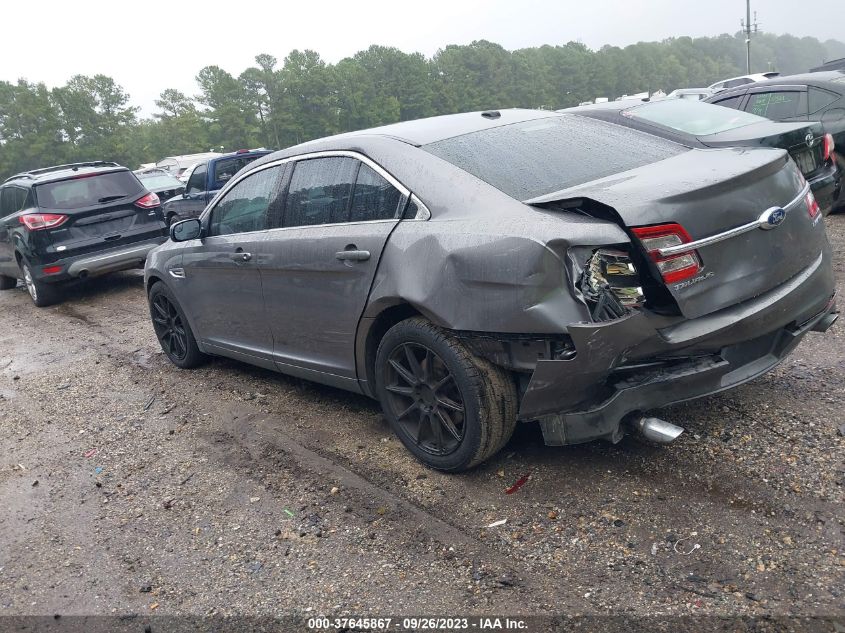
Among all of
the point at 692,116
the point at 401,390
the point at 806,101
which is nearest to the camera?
the point at 401,390

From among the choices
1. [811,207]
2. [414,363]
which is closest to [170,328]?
[414,363]

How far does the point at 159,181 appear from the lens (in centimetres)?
1975

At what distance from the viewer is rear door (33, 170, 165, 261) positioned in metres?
9.59

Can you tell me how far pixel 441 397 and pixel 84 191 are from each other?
8.15 meters

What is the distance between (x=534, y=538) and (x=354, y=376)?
1.41 m

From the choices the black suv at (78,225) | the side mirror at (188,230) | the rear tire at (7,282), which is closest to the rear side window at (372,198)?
the side mirror at (188,230)

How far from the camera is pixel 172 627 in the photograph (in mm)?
2785

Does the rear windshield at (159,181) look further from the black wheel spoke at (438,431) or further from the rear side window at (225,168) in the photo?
the black wheel spoke at (438,431)

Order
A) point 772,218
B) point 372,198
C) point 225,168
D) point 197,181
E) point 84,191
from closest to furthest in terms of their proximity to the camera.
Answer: point 772,218
point 372,198
point 84,191
point 225,168
point 197,181

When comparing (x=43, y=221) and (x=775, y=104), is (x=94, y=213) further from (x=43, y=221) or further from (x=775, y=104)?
(x=775, y=104)

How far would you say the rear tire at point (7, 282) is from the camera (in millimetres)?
12211

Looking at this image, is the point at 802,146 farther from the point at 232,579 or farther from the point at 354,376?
the point at 232,579

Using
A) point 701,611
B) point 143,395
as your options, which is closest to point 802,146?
point 701,611

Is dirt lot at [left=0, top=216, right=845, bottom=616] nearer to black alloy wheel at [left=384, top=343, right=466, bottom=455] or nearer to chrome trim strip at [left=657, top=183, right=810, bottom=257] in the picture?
black alloy wheel at [left=384, top=343, right=466, bottom=455]
